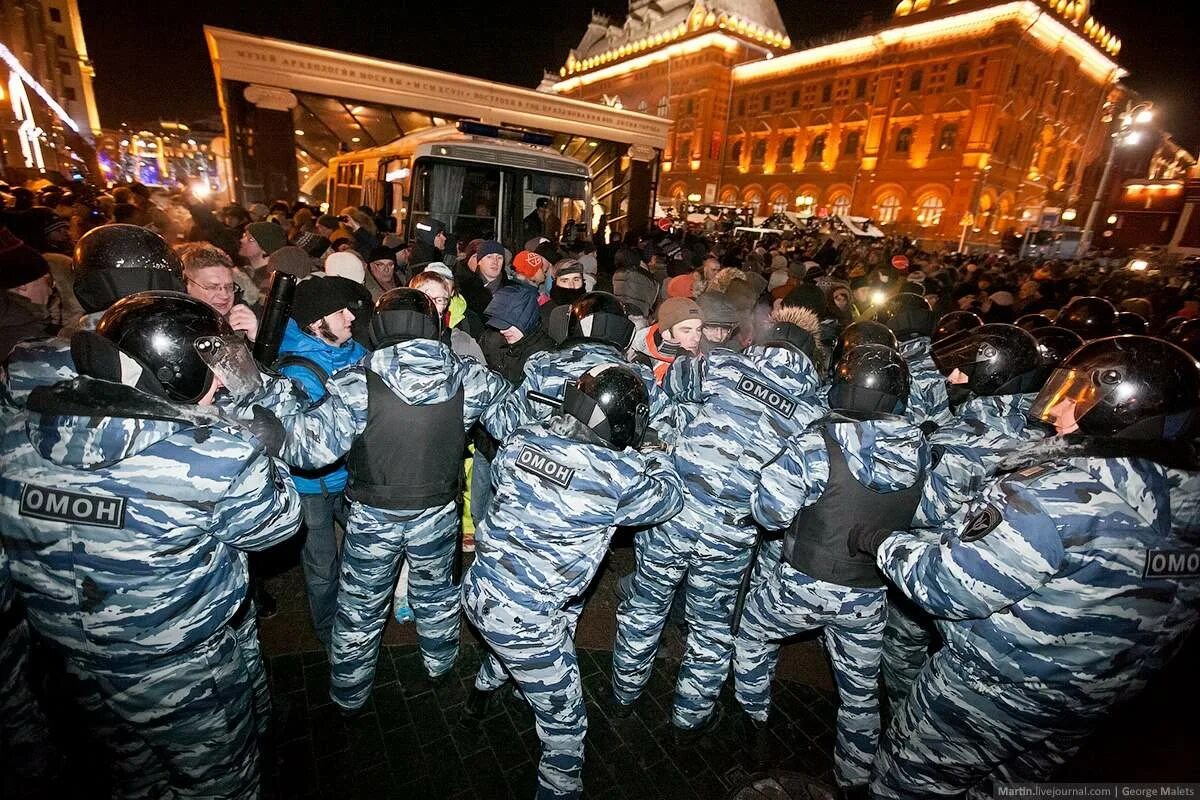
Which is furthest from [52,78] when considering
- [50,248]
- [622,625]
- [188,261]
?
[622,625]

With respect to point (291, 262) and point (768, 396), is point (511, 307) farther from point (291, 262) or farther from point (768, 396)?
point (768, 396)

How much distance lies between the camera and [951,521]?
104 inches

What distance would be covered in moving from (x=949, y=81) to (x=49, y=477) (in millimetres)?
55007

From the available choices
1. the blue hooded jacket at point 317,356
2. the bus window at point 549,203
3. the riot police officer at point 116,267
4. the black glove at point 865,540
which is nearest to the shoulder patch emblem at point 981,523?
the black glove at point 865,540

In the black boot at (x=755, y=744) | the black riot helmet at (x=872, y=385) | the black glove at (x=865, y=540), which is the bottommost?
the black boot at (x=755, y=744)

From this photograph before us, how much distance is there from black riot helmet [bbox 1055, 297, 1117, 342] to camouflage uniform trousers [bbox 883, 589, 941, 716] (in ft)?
13.6

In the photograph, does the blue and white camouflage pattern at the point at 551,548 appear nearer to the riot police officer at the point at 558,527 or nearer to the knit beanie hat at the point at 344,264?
the riot police officer at the point at 558,527

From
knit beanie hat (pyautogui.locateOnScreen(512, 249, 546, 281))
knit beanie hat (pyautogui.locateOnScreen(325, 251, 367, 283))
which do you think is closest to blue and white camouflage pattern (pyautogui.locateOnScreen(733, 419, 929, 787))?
knit beanie hat (pyautogui.locateOnScreen(325, 251, 367, 283))

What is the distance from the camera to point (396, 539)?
288 cm

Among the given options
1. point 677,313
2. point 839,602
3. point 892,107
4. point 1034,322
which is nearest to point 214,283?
point 677,313

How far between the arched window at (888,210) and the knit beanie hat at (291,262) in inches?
2033

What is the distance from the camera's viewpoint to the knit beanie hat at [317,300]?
123 inches

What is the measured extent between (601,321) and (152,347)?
2072mm

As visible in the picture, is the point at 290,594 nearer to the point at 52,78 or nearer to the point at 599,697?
the point at 599,697
